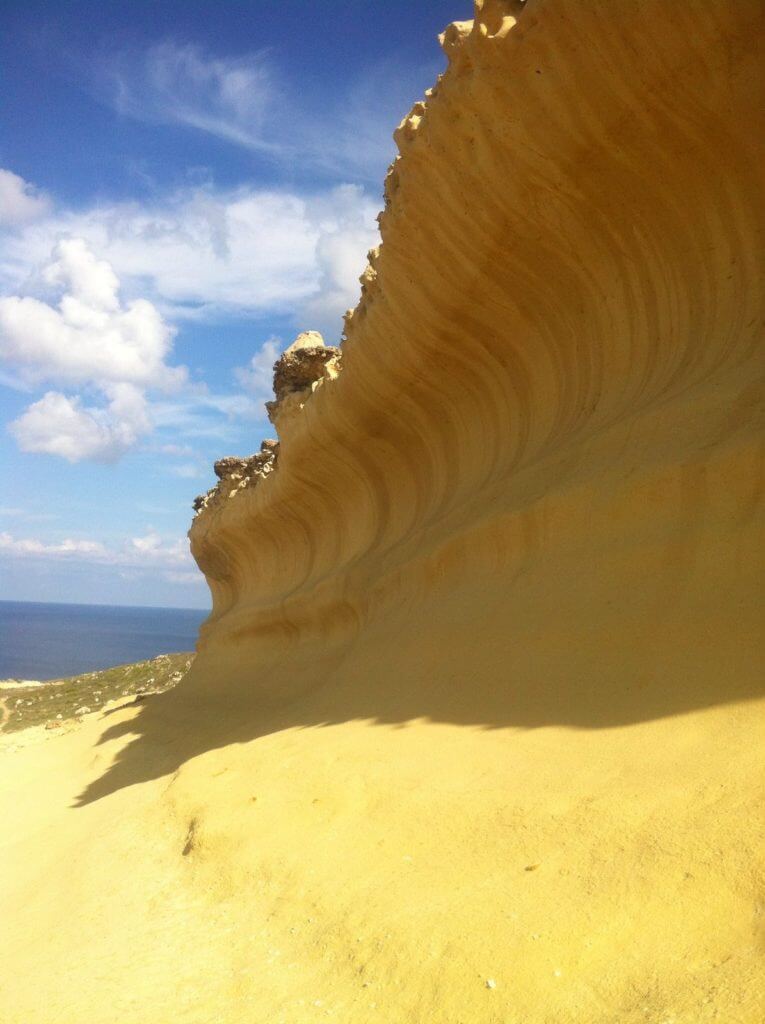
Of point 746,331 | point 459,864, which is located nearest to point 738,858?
point 459,864

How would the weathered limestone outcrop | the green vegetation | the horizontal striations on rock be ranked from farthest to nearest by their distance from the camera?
the green vegetation
the weathered limestone outcrop
the horizontal striations on rock

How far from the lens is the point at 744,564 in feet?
10.7

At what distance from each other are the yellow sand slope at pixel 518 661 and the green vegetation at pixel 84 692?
1286cm

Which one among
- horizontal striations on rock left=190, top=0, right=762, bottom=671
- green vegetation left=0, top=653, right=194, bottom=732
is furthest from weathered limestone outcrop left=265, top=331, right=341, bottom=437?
green vegetation left=0, top=653, right=194, bottom=732

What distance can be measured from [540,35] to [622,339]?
1958 mm

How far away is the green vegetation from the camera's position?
19734 millimetres

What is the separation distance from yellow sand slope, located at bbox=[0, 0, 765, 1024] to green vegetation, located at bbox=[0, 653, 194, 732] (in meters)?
12.9

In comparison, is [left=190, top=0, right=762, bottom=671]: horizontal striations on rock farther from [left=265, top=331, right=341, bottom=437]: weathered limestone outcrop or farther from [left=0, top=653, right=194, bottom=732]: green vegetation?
[left=0, top=653, right=194, bottom=732]: green vegetation

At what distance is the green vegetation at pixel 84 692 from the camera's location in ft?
64.7

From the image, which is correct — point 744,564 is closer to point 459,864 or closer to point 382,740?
point 459,864

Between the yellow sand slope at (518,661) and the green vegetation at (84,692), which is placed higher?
the yellow sand slope at (518,661)

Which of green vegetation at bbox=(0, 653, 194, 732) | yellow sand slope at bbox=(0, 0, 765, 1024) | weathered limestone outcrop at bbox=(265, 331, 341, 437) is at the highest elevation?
weathered limestone outcrop at bbox=(265, 331, 341, 437)

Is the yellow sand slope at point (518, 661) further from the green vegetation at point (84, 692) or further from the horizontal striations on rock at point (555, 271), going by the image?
the green vegetation at point (84, 692)

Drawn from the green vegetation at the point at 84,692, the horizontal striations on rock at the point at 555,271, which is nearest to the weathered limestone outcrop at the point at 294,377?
the horizontal striations on rock at the point at 555,271
